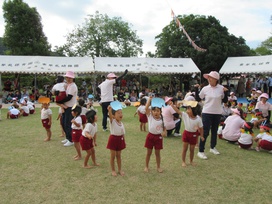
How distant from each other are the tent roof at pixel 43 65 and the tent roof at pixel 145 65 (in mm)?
897

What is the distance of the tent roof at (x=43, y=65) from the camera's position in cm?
1547

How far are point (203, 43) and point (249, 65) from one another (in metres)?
5.47

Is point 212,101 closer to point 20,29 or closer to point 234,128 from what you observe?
point 234,128

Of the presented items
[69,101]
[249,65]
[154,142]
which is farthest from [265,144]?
[249,65]

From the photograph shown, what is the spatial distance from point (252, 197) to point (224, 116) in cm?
482

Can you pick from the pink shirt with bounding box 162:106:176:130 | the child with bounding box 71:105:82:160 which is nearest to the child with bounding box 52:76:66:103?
the child with bounding box 71:105:82:160

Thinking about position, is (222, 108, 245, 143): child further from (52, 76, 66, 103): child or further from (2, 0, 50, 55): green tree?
(2, 0, 50, 55): green tree

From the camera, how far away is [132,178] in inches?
150

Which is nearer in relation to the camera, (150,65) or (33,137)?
(33,137)

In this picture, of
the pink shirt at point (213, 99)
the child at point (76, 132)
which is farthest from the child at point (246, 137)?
the child at point (76, 132)

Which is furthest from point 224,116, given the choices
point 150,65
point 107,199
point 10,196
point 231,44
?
point 231,44

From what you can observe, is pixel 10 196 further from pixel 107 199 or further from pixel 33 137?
pixel 33 137

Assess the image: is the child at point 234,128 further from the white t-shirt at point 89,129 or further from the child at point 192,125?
the white t-shirt at point 89,129

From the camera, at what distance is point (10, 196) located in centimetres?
318
